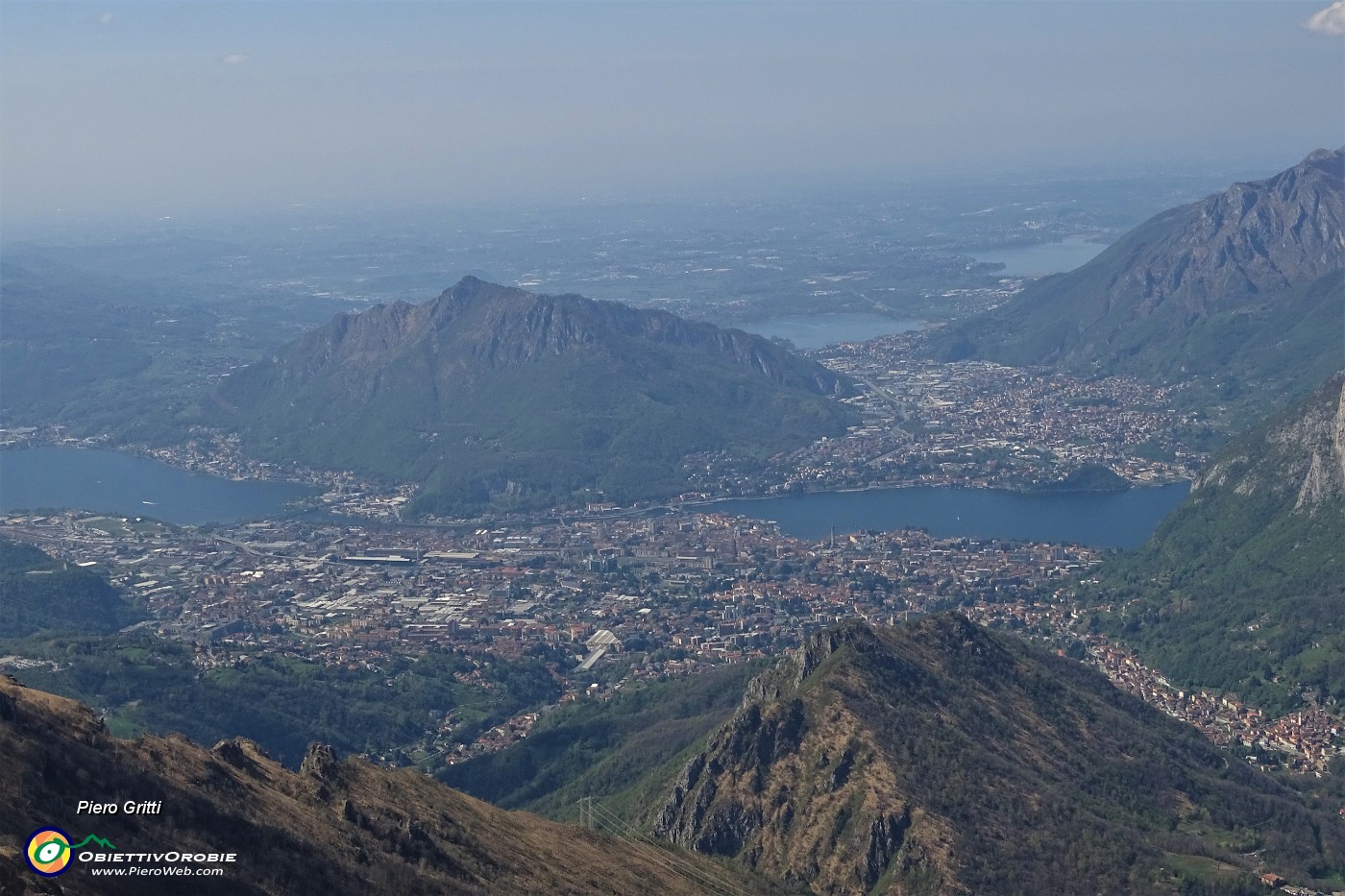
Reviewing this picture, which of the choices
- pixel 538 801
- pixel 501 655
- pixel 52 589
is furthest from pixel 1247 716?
pixel 52 589

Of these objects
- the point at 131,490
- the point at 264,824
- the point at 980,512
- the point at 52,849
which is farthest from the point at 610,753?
the point at 131,490

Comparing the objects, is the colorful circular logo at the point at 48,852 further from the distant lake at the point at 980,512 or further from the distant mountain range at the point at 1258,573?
the distant lake at the point at 980,512

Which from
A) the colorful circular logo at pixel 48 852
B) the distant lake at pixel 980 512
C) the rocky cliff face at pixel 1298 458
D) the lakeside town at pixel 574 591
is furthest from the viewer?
the distant lake at pixel 980 512

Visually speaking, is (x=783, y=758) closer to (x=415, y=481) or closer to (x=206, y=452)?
(x=415, y=481)

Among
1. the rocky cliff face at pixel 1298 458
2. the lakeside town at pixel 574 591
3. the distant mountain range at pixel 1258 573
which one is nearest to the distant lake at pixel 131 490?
the lakeside town at pixel 574 591

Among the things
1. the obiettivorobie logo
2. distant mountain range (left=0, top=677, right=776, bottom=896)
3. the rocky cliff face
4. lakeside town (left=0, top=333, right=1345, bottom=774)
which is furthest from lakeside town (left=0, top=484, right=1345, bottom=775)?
the obiettivorobie logo

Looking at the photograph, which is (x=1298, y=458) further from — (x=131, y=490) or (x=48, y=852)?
(x=131, y=490)
